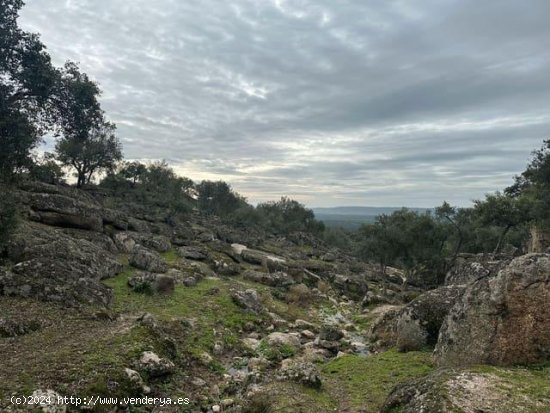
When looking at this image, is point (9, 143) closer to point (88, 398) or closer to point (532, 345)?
point (88, 398)

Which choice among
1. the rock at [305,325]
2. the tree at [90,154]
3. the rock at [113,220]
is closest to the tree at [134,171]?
the tree at [90,154]

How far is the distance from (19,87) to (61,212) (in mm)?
11283

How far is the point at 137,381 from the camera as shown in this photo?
1092cm

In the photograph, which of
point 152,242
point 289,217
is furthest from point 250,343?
point 289,217

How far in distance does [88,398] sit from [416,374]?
973 centimetres

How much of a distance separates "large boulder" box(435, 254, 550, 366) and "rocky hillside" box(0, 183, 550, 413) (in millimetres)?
32

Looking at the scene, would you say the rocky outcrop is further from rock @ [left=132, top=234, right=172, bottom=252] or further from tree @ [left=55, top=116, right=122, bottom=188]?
tree @ [left=55, top=116, right=122, bottom=188]

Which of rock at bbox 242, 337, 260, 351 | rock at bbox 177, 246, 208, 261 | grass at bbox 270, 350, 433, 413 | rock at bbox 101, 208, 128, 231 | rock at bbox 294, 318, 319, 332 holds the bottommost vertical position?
rock at bbox 294, 318, 319, 332

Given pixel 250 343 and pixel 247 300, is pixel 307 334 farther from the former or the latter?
pixel 247 300

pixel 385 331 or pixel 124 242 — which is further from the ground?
pixel 124 242

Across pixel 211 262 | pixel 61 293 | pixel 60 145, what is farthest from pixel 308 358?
pixel 60 145

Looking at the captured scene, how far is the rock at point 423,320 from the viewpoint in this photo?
1593cm

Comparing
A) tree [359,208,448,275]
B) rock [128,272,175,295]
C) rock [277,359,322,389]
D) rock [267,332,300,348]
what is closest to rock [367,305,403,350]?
rock [267,332,300,348]

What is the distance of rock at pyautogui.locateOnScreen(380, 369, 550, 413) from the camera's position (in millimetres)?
7609
